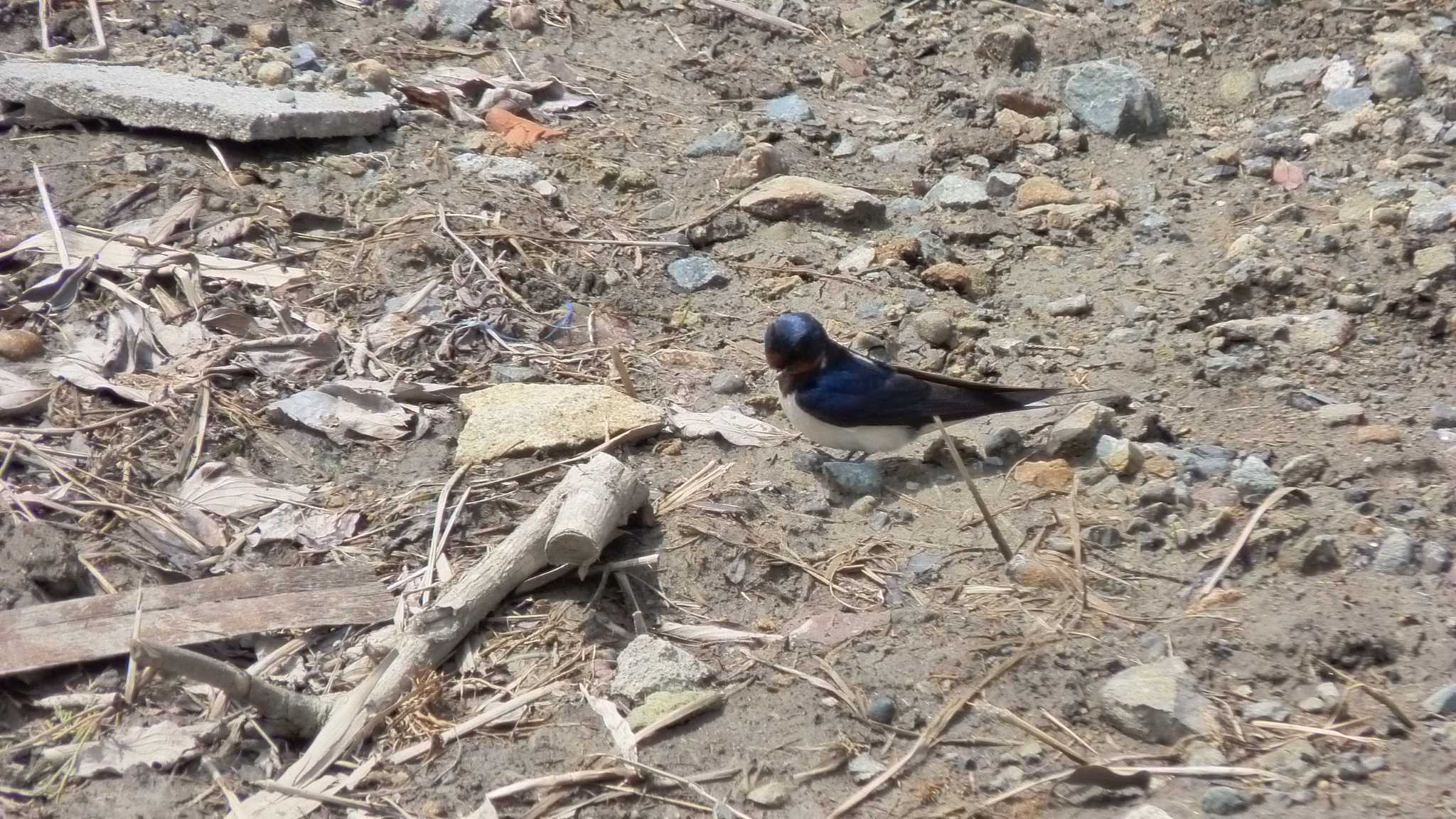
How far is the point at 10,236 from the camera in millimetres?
4965

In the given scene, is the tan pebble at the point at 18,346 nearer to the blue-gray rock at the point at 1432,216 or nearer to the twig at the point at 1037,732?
the twig at the point at 1037,732

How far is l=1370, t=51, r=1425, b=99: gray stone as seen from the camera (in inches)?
245

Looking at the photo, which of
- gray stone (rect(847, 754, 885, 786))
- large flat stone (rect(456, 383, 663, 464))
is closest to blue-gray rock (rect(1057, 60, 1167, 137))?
large flat stone (rect(456, 383, 663, 464))

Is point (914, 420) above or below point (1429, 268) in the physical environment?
below

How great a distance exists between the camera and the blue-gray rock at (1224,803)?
9.23 ft

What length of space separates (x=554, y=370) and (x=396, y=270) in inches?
33.5

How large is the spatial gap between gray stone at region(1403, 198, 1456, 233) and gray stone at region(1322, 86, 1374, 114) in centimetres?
103

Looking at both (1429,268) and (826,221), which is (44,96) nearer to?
(826,221)

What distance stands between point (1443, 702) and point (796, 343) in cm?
216

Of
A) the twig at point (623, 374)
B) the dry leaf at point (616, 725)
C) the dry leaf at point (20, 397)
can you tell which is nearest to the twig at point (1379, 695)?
the dry leaf at point (616, 725)

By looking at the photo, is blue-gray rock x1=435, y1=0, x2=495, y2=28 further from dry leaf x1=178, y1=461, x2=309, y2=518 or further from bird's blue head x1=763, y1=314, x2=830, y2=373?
dry leaf x1=178, y1=461, x2=309, y2=518

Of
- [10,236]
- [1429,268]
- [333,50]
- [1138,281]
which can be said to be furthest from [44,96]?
[1429,268]

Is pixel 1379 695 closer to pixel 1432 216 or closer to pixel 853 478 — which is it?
pixel 853 478

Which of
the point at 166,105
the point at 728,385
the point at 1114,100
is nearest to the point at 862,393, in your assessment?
the point at 728,385
